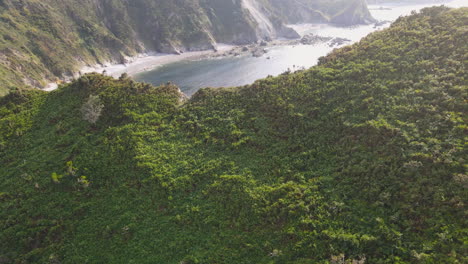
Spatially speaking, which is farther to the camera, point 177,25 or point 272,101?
point 177,25

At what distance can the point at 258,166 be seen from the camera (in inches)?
1187

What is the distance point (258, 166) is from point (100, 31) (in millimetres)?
141219

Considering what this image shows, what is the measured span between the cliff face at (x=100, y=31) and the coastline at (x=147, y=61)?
3944 mm

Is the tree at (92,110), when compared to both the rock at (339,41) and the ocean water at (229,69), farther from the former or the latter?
the rock at (339,41)

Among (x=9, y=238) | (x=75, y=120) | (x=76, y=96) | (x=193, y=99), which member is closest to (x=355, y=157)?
(x=193, y=99)

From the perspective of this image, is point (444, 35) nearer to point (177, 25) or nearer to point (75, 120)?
point (75, 120)

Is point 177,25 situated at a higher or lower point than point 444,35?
higher

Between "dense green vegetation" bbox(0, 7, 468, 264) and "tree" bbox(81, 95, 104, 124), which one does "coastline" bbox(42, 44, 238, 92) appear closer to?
"dense green vegetation" bbox(0, 7, 468, 264)

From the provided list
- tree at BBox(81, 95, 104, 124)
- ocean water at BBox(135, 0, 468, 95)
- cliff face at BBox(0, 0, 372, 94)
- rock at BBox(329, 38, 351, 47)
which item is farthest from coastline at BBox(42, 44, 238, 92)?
tree at BBox(81, 95, 104, 124)

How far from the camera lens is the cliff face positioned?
9350 cm

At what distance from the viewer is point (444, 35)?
4034 cm

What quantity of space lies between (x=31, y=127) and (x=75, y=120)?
684 cm

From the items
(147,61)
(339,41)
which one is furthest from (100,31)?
(339,41)

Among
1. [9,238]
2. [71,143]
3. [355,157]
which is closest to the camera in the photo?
[9,238]
